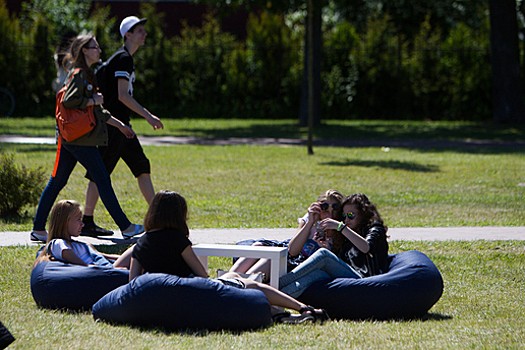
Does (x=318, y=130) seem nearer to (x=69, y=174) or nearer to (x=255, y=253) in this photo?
(x=69, y=174)

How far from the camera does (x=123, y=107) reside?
24.1 ft

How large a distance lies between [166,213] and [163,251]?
26 cm

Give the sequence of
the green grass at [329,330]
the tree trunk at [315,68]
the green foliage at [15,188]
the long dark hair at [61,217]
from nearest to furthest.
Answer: the green grass at [329,330] < the long dark hair at [61,217] < the green foliage at [15,188] < the tree trunk at [315,68]

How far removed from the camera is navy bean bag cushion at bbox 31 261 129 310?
4871mm

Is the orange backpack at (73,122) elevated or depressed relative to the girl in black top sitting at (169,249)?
elevated

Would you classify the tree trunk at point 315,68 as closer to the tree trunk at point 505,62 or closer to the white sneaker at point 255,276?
the tree trunk at point 505,62

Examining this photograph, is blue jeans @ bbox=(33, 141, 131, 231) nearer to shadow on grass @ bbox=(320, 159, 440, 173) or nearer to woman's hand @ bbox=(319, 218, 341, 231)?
woman's hand @ bbox=(319, 218, 341, 231)

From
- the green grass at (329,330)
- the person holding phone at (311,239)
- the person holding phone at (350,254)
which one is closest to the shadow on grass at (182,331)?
the green grass at (329,330)

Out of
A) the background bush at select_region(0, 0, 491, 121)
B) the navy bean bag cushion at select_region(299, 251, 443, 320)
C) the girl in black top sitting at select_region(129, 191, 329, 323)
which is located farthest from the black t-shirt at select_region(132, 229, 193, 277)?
the background bush at select_region(0, 0, 491, 121)

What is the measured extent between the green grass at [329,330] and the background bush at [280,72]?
2241cm

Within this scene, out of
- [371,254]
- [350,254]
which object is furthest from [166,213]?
[371,254]

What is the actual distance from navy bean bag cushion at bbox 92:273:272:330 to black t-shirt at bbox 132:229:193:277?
0.17m

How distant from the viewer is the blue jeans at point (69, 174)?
6.79 metres

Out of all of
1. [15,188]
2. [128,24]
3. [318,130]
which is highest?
[128,24]
